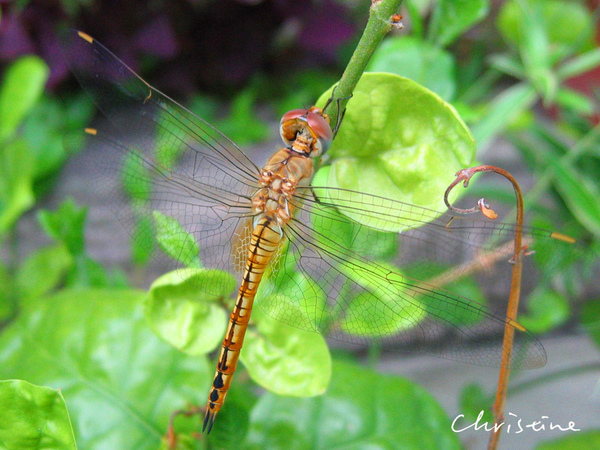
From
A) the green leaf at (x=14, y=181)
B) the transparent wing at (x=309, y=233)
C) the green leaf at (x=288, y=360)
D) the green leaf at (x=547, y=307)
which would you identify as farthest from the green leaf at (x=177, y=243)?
the green leaf at (x=547, y=307)

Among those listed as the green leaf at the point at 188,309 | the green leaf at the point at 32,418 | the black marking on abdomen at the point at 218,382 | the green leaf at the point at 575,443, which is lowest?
the green leaf at the point at 32,418

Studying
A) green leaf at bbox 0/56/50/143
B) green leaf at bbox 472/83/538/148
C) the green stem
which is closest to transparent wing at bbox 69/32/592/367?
the green stem

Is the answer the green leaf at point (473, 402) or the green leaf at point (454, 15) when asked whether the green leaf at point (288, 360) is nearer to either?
the green leaf at point (454, 15)

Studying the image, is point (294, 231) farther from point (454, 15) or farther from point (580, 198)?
point (580, 198)

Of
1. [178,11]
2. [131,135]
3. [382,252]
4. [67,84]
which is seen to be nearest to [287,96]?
[178,11]

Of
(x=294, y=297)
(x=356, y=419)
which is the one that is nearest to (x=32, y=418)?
(x=294, y=297)

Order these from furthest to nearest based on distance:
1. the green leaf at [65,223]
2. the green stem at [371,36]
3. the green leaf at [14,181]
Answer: the green leaf at [14,181]
the green leaf at [65,223]
the green stem at [371,36]

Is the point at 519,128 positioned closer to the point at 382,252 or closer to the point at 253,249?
the point at 382,252
